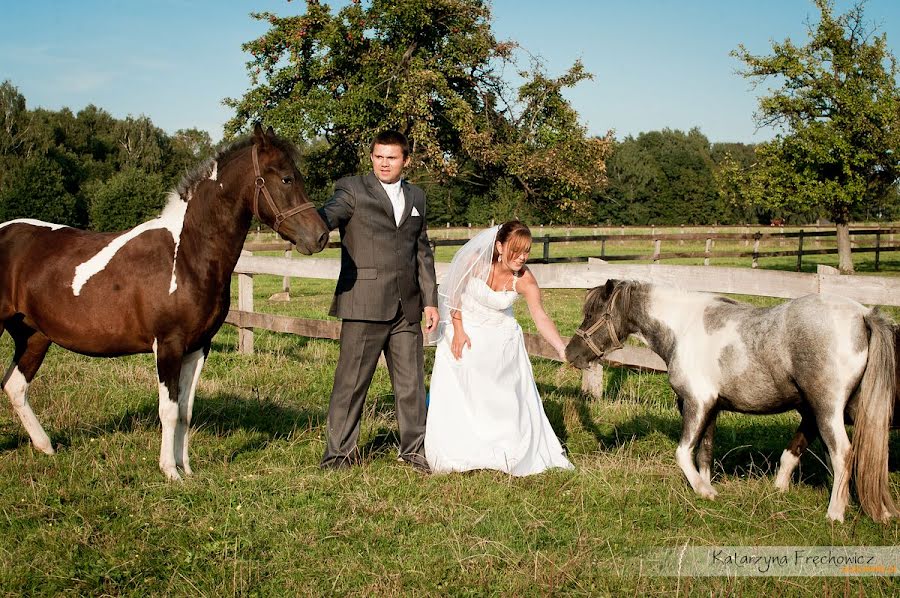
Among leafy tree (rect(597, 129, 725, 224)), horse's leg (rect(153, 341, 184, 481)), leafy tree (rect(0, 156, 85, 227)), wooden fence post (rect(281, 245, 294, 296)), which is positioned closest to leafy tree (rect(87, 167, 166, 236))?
leafy tree (rect(0, 156, 85, 227))

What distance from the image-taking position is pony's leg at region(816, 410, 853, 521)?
388 centimetres

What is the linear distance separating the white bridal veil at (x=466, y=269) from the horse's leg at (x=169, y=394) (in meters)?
1.78

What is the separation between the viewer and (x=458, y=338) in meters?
5.13

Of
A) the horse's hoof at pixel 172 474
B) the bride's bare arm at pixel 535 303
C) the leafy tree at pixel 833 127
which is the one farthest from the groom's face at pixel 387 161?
the leafy tree at pixel 833 127

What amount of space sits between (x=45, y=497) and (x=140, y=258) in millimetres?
1588

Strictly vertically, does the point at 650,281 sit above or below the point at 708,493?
above

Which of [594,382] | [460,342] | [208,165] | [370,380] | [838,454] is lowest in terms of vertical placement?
[594,382]

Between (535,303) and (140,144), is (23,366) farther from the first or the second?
(140,144)

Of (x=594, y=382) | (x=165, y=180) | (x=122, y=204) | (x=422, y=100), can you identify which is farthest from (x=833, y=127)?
(x=165, y=180)

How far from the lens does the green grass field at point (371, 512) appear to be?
326 centimetres

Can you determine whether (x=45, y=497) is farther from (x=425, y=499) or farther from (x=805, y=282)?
(x=805, y=282)

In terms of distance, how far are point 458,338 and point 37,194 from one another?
152ft

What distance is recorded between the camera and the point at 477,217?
54906mm

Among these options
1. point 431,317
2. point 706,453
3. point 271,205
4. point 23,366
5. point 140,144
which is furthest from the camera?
point 140,144
